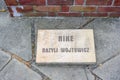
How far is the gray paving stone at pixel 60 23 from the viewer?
70.4 inches

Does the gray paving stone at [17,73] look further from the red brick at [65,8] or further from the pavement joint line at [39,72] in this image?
the red brick at [65,8]

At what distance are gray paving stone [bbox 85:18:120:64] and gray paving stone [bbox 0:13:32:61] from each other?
1.66 feet

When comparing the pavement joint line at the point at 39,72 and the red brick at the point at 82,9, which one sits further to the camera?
the red brick at the point at 82,9

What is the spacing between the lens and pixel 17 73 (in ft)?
5.28

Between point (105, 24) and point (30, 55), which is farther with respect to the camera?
point (105, 24)

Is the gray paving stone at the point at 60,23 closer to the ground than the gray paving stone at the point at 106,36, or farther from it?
farther from it

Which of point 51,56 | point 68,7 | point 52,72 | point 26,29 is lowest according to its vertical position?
point 52,72

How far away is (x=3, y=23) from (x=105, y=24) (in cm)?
86

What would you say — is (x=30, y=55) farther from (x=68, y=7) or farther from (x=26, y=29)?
(x=68, y=7)

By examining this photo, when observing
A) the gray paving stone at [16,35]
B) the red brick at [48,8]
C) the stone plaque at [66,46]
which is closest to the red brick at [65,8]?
the red brick at [48,8]

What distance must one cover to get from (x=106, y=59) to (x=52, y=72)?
0.43m

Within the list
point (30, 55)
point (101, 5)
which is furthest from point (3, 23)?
point (101, 5)

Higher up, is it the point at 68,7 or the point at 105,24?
the point at 68,7

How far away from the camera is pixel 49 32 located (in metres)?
1.73
